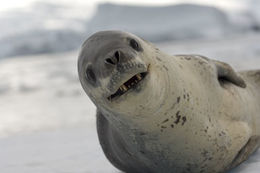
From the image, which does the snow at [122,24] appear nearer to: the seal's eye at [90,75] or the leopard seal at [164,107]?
the leopard seal at [164,107]

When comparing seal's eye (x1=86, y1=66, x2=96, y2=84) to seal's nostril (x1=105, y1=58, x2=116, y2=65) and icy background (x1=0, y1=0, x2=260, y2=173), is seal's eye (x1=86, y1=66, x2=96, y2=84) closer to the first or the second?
seal's nostril (x1=105, y1=58, x2=116, y2=65)

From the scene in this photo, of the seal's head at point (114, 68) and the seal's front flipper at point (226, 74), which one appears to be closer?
the seal's head at point (114, 68)

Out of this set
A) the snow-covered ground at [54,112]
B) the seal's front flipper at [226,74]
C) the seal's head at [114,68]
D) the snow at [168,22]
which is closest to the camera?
the seal's head at [114,68]

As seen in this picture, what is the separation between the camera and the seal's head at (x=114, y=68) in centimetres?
182

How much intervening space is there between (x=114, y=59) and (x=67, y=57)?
11484 mm

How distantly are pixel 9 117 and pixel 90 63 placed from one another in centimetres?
491

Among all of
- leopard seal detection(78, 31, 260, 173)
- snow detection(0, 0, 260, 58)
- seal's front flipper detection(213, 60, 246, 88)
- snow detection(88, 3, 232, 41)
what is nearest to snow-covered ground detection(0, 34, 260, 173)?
leopard seal detection(78, 31, 260, 173)

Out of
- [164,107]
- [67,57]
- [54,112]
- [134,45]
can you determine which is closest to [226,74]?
[164,107]

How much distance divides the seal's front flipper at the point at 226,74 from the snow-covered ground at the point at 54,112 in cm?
44

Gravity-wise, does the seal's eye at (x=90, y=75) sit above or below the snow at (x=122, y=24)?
above

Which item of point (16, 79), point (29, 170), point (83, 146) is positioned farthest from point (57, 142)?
point (16, 79)

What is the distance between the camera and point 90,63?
1963 mm

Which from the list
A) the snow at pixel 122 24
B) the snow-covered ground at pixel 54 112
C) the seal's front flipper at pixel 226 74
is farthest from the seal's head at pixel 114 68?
the snow at pixel 122 24

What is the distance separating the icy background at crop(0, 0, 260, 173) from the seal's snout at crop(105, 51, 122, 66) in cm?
100
